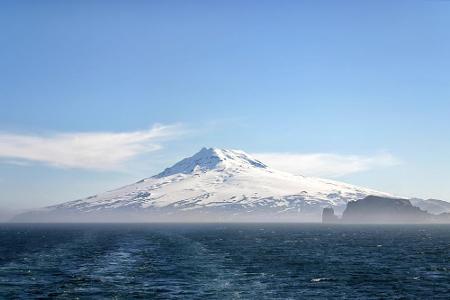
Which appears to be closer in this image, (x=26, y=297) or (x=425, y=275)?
(x=26, y=297)

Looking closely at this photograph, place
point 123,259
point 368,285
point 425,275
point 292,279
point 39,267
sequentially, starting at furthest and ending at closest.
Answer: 1. point 123,259
2. point 39,267
3. point 425,275
4. point 292,279
5. point 368,285

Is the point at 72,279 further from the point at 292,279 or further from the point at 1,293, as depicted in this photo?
the point at 292,279

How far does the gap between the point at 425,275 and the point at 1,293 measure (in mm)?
64168

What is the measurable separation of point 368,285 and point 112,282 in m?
36.4

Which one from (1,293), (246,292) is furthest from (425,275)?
(1,293)

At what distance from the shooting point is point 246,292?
6744 cm

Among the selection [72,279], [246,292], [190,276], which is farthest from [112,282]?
[246,292]

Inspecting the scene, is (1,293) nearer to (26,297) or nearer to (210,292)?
(26,297)

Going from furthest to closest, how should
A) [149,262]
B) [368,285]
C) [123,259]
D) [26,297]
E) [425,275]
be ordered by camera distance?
[123,259] → [149,262] → [425,275] → [368,285] → [26,297]

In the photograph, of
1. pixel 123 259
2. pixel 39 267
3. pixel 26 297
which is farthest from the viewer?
pixel 123 259

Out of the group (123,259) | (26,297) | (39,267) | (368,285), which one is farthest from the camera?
(123,259)

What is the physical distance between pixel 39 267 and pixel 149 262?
797 inches

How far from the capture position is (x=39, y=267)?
313 feet

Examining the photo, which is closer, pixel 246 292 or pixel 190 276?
pixel 246 292
